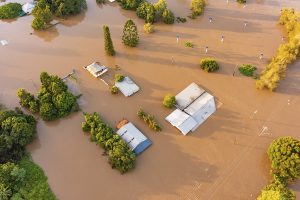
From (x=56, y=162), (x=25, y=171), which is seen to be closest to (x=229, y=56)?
(x=56, y=162)

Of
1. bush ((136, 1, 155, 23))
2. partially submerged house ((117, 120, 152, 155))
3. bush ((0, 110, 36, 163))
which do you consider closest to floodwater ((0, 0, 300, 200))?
partially submerged house ((117, 120, 152, 155))

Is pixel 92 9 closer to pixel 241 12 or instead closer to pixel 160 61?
pixel 160 61

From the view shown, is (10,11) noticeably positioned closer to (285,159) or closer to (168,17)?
(168,17)

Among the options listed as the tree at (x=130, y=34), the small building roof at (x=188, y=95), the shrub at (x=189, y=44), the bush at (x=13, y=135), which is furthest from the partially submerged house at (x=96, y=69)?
the shrub at (x=189, y=44)

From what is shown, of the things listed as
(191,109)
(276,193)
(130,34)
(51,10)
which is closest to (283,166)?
(276,193)

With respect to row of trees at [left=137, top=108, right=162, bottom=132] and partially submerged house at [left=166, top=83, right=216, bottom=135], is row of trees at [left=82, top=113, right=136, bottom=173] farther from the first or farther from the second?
partially submerged house at [left=166, top=83, right=216, bottom=135]

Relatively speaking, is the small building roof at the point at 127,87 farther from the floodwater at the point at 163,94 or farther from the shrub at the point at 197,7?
the shrub at the point at 197,7
